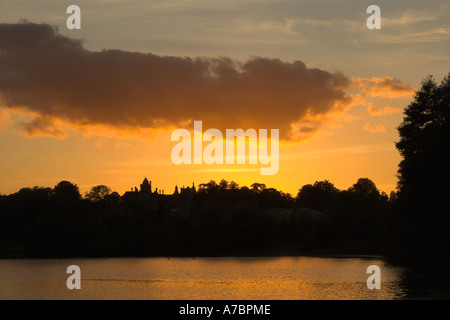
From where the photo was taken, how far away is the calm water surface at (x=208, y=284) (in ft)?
169

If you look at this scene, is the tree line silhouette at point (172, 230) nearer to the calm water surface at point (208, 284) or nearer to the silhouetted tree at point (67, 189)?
the silhouetted tree at point (67, 189)

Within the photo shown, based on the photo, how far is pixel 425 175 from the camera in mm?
69500

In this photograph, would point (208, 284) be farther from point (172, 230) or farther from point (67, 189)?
point (67, 189)

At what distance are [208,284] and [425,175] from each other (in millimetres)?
24719

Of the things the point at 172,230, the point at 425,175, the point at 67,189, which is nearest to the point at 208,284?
the point at 425,175

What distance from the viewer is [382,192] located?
184 metres

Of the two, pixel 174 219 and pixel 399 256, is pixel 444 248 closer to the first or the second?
pixel 399 256

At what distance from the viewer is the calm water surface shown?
51594mm

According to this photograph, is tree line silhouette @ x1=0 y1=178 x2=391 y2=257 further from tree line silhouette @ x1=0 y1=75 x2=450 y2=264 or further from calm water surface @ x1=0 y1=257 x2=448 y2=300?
calm water surface @ x1=0 y1=257 x2=448 y2=300

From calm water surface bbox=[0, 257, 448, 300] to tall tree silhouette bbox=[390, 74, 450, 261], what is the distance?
12.9 ft

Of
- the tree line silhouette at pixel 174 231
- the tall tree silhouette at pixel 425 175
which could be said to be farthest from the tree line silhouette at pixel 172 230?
the tall tree silhouette at pixel 425 175

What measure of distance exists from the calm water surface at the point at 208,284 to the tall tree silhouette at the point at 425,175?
392 centimetres

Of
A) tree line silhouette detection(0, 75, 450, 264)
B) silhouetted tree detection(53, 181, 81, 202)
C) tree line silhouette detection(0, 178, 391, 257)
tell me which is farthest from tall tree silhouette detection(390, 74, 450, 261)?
silhouetted tree detection(53, 181, 81, 202)
